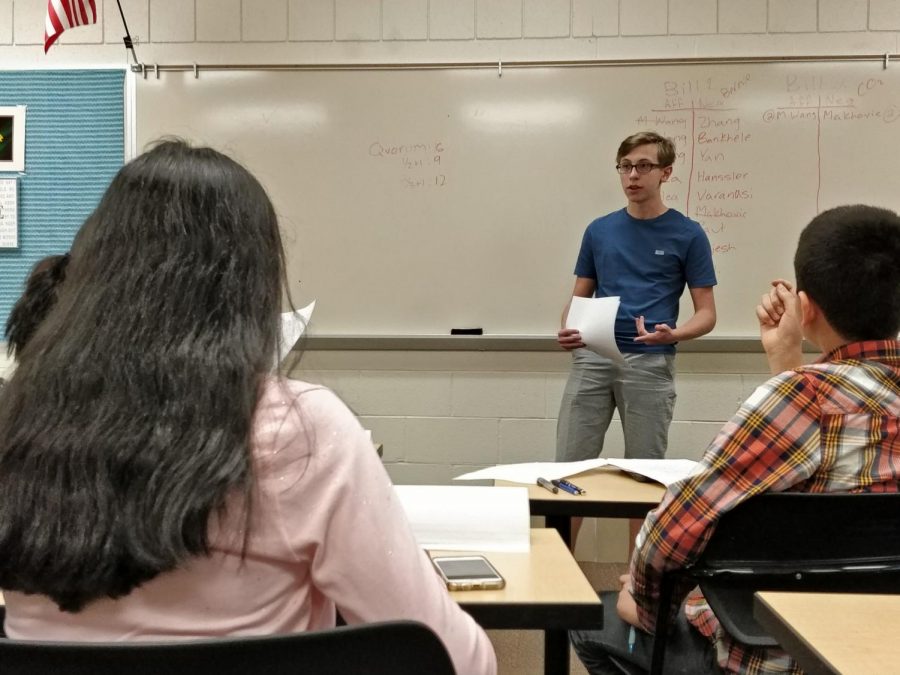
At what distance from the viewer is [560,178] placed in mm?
3254

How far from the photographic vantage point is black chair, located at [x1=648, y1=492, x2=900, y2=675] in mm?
1129

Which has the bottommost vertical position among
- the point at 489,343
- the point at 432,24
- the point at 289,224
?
the point at 489,343

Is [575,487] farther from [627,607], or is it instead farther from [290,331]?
[290,331]

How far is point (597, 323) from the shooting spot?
8.39 ft

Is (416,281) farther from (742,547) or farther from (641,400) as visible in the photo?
(742,547)

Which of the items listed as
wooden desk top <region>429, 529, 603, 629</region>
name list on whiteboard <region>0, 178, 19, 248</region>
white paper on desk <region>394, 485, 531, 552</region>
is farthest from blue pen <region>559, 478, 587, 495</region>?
name list on whiteboard <region>0, 178, 19, 248</region>

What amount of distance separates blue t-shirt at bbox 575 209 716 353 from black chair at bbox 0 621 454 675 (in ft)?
7.68

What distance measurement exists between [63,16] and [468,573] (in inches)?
114

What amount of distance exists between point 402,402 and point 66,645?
9.06ft

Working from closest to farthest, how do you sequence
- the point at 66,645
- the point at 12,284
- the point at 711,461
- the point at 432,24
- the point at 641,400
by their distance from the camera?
the point at 66,645 < the point at 711,461 < the point at 641,400 < the point at 432,24 < the point at 12,284

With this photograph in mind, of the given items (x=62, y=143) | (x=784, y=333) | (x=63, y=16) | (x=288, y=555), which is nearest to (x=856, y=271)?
(x=784, y=333)

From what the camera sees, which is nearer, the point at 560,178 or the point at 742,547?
the point at 742,547

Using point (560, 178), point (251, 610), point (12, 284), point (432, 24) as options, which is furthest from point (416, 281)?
point (251, 610)

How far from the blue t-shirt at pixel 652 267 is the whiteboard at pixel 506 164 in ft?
1.23
